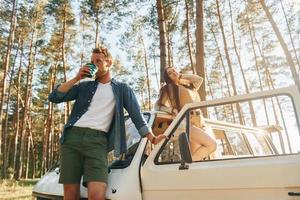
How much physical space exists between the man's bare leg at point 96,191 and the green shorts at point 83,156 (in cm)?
5

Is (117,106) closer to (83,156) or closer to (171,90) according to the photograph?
(83,156)

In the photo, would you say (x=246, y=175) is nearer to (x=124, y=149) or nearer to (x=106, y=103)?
(x=124, y=149)

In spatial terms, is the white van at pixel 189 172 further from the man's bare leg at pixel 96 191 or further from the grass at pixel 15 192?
the grass at pixel 15 192

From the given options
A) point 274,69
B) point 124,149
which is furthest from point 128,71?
point 124,149

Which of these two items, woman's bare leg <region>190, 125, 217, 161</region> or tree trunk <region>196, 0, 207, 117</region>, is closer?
woman's bare leg <region>190, 125, 217, 161</region>

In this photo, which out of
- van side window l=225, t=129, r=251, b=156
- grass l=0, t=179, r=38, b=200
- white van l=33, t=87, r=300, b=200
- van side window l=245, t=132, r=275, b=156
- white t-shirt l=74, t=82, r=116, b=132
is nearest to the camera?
white van l=33, t=87, r=300, b=200

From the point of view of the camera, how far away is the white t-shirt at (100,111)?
3.26m

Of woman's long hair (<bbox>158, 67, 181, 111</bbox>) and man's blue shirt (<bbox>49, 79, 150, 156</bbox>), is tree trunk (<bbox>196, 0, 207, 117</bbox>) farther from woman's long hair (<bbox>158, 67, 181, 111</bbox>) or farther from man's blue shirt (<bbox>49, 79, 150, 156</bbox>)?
man's blue shirt (<bbox>49, 79, 150, 156</bbox>)

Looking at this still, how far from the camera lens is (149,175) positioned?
328 centimetres

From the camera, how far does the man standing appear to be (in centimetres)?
314

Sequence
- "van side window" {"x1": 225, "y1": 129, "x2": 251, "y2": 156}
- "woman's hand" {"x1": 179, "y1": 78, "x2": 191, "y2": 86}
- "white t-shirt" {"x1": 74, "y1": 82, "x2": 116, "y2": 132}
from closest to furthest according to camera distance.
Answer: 1. "white t-shirt" {"x1": 74, "y1": 82, "x2": 116, "y2": 132}
2. "woman's hand" {"x1": 179, "y1": 78, "x2": 191, "y2": 86}
3. "van side window" {"x1": 225, "y1": 129, "x2": 251, "y2": 156}

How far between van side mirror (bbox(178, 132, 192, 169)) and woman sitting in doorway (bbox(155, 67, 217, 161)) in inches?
27.8

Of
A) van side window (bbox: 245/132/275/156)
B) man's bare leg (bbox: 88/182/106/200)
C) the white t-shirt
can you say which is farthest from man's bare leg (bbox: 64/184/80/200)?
van side window (bbox: 245/132/275/156)

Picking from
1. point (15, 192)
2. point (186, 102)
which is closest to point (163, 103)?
point (186, 102)
